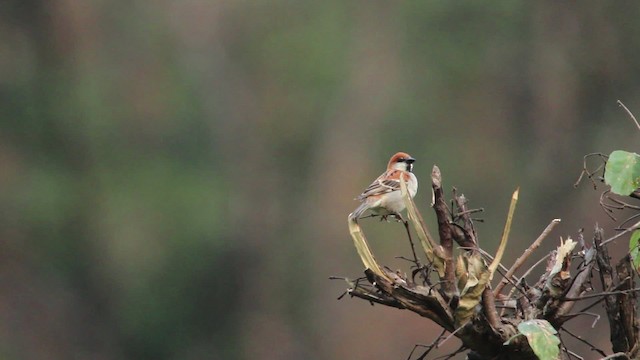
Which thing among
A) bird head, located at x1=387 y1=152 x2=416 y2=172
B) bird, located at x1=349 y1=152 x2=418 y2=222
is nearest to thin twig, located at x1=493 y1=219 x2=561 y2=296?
bird, located at x1=349 y1=152 x2=418 y2=222

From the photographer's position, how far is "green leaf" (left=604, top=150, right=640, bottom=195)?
8.43 feet

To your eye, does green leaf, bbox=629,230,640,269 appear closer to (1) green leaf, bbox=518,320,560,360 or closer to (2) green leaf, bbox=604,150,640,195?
(2) green leaf, bbox=604,150,640,195

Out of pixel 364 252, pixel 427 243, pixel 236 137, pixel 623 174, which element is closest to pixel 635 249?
pixel 623 174

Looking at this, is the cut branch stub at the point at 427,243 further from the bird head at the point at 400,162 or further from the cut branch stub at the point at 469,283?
the bird head at the point at 400,162

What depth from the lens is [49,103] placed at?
45.2 ft

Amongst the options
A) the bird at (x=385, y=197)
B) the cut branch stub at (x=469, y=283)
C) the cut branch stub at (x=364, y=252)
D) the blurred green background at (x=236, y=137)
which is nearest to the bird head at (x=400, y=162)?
the bird at (x=385, y=197)

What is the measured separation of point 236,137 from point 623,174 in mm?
11378

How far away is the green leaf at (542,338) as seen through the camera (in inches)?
94.7

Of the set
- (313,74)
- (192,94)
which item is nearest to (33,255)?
(192,94)

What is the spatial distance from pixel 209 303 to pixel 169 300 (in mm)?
496

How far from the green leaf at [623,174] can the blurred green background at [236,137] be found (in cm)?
1024

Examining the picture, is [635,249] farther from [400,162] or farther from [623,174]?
[400,162]

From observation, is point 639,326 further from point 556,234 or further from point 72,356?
point 72,356

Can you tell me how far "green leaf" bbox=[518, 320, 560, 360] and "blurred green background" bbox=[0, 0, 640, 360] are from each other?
10.4m
